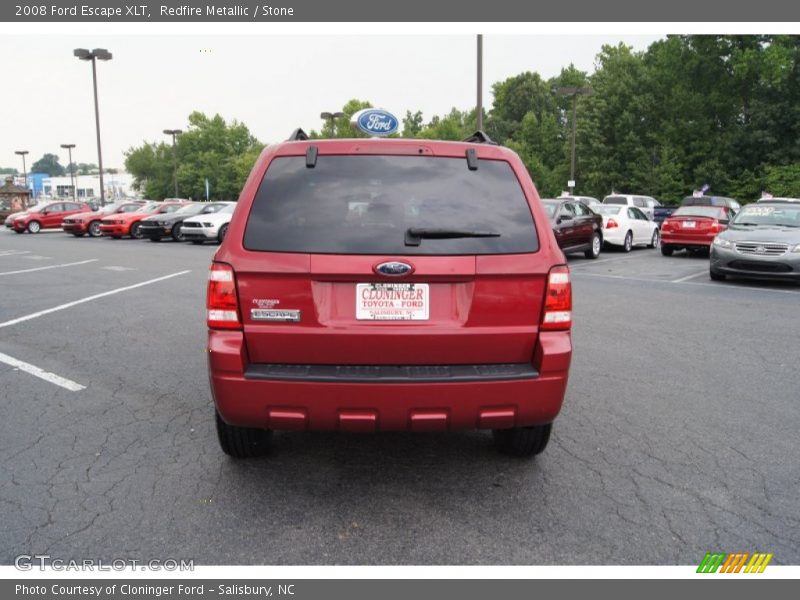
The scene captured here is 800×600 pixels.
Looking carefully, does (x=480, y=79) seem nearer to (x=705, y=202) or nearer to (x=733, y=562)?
(x=705, y=202)

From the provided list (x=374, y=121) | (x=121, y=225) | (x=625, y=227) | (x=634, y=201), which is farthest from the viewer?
(x=634, y=201)

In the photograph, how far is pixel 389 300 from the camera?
3164 mm

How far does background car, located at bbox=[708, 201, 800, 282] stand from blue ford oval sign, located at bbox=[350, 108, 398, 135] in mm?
7429

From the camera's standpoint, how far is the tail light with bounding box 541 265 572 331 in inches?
130

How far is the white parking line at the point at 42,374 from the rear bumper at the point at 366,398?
9.21 ft

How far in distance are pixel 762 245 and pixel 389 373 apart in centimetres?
1098

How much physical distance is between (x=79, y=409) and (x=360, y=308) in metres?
2.86

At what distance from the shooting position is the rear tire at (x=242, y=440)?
372 cm

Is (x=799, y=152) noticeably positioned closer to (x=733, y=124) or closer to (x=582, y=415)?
(x=733, y=124)

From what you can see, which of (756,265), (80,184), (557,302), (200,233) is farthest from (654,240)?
(80,184)

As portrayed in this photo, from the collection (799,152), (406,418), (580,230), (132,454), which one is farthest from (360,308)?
(799,152)

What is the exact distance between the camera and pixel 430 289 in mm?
3172

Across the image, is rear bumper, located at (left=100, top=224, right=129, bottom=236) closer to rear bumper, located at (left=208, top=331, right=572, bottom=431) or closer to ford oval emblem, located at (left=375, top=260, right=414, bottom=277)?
rear bumper, located at (left=208, top=331, right=572, bottom=431)

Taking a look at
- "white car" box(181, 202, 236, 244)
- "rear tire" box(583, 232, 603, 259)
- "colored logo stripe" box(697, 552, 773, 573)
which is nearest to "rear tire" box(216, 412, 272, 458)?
"colored logo stripe" box(697, 552, 773, 573)
